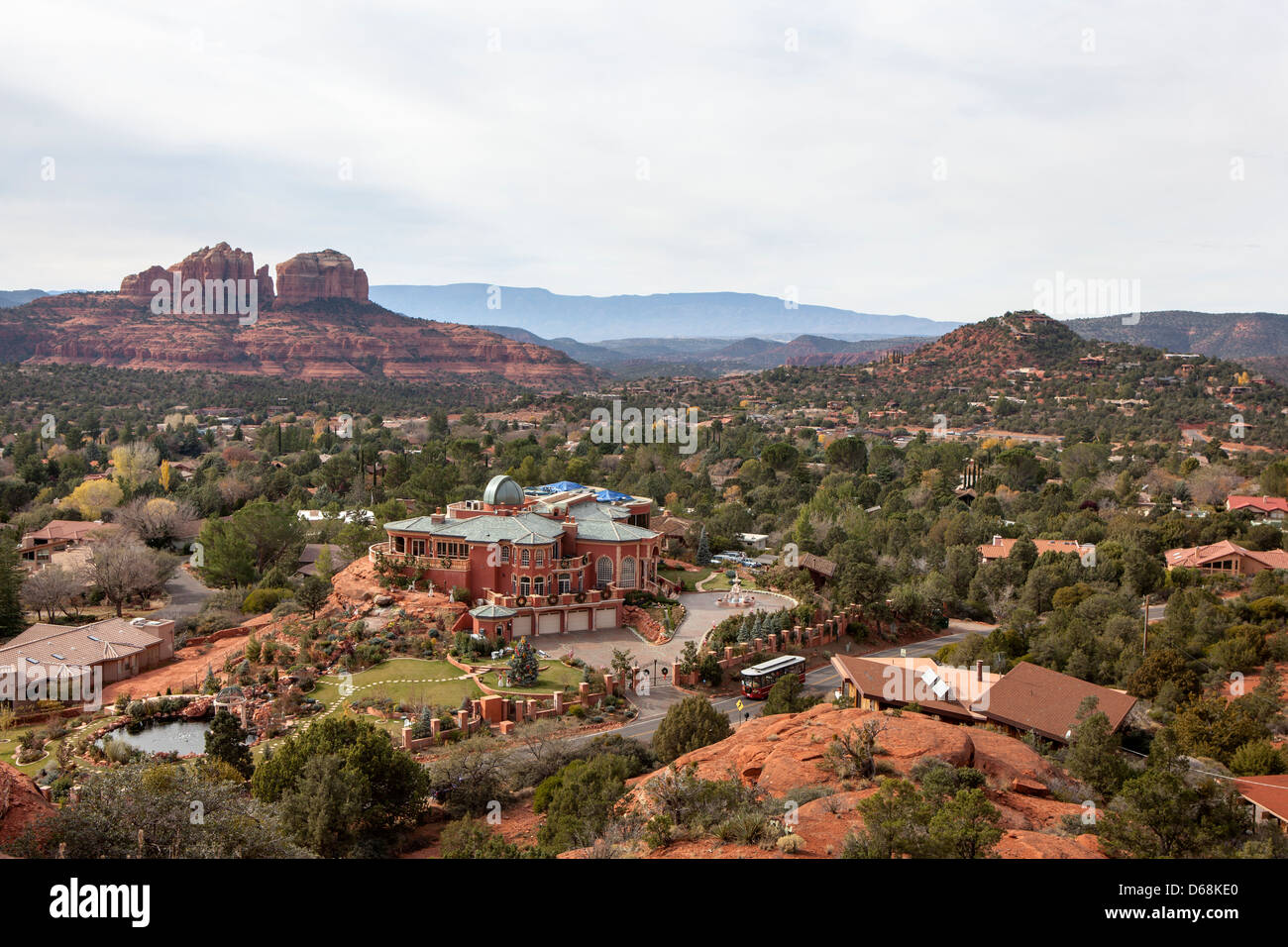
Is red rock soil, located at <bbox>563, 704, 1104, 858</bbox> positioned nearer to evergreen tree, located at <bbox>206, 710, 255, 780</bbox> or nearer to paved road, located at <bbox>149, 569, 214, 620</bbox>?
evergreen tree, located at <bbox>206, 710, 255, 780</bbox>

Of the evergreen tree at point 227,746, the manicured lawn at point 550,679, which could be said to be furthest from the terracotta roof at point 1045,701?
the evergreen tree at point 227,746

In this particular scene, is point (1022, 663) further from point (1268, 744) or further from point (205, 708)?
point (205, 708)

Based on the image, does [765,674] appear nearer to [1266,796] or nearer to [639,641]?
[639,641]

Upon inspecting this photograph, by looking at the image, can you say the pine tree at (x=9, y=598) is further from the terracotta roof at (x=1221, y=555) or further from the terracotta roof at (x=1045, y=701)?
the terracotta roof at (x=1221, y=555)

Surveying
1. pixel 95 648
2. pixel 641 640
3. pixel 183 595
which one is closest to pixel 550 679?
pixel 641 640
